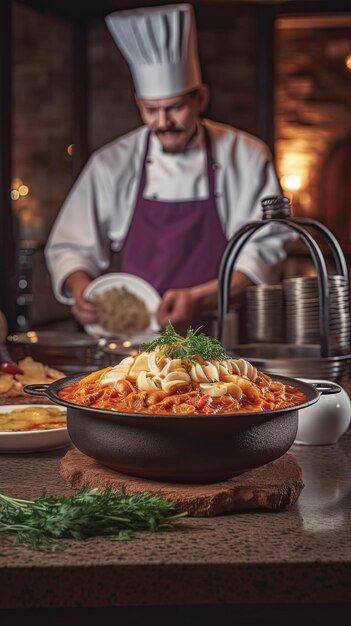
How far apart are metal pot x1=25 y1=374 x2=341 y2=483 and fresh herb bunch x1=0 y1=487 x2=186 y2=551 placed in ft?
0.24

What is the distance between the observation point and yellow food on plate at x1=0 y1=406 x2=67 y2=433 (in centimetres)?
193

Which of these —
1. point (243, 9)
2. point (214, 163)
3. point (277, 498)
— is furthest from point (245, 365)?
point (243, 9)

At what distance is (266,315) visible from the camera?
8.66 ft

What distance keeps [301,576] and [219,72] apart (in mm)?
6684

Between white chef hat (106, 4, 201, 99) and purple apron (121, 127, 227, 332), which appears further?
purple apron (121, 127, 227, 332)

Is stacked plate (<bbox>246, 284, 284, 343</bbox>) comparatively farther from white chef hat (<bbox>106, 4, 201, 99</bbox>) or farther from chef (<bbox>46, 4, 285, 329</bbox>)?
white chef hat (<bbox>106, 4, 201, 99</bbox>)

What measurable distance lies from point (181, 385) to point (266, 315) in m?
1.12

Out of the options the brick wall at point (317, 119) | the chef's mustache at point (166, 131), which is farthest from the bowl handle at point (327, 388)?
the brick wall at point (317, 119)

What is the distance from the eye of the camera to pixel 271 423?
1.52 meters

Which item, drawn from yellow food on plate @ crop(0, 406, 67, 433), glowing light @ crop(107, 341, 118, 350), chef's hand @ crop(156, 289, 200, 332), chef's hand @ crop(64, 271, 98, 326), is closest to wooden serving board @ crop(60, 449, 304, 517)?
yellow food on plate @ crop(0, 406, 67, 433)

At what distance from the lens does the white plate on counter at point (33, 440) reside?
1847mm

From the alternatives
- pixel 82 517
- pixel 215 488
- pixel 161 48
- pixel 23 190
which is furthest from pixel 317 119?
pixel 82 517

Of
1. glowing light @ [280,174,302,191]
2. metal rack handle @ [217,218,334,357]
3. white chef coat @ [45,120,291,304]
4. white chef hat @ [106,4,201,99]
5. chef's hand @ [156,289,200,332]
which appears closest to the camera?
metal rack handle @ [217,218,334,357]

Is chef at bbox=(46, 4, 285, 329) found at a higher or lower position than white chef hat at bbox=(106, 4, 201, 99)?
lower
